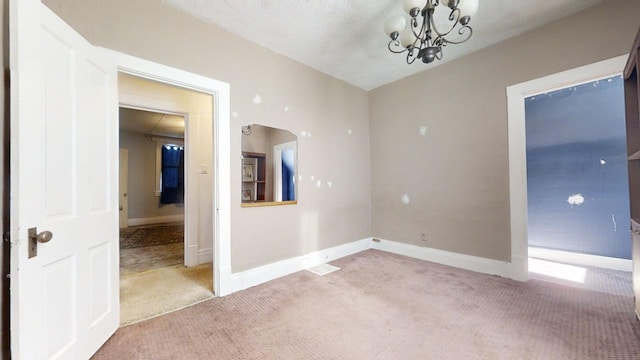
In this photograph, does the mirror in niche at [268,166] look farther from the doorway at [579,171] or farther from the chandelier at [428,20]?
the doorway at [579,171]

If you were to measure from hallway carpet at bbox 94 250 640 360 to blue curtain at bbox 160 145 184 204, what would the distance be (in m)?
6.15

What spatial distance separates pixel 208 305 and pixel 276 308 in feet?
2.09

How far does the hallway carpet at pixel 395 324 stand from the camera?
1.60 meters

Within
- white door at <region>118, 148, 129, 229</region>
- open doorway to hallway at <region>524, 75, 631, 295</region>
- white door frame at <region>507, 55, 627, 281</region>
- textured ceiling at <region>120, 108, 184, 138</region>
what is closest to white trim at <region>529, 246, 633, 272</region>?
open doorway to hallway at <region>524, 75, 631, 295</region>

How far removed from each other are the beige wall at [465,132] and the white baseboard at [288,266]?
26.1 inches

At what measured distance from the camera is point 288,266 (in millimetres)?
3025

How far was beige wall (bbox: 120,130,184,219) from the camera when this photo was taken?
680 centimetres

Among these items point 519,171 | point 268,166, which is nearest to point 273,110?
point 268,166

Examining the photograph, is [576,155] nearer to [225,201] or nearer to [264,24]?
[264,24]

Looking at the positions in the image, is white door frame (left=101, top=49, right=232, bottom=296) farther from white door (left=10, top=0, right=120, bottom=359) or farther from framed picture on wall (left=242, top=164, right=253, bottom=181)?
white door (left=10, top=0, right=120, bottom=359)

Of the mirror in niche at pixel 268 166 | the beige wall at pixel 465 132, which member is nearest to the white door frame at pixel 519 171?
the beige wall at pixel 465 132

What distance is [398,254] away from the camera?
3.77m

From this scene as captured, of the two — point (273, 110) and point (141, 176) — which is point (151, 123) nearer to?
point (141, 176)

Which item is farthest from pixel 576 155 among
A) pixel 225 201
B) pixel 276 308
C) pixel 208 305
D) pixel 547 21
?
pixel 208 305
